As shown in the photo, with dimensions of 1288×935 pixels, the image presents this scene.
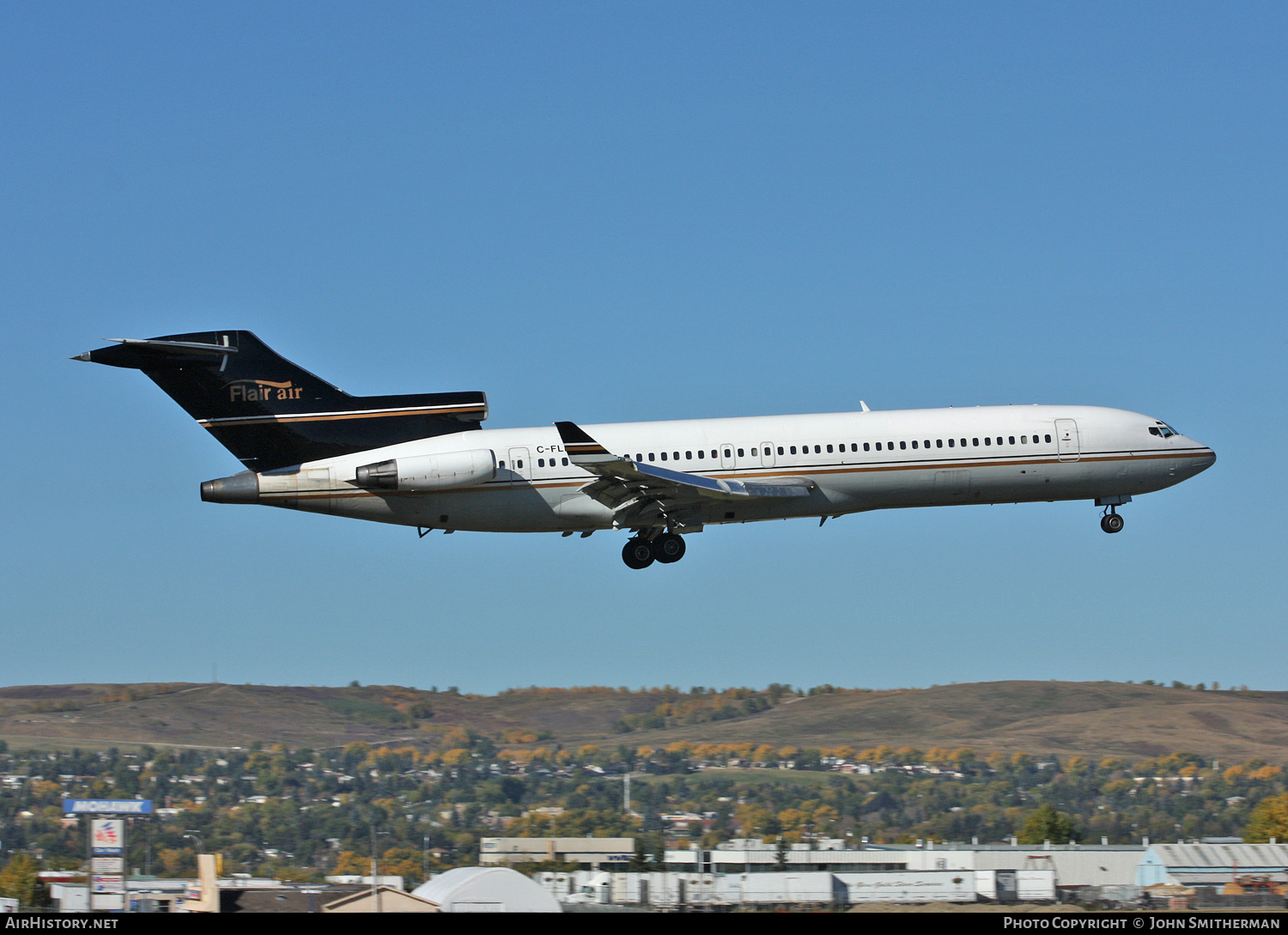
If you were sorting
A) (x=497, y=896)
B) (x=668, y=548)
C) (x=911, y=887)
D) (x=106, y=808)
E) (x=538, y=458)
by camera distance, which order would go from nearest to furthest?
(x=497, y=896) → (x=911, y=887) → (x=538, y=458) → (x=106, y=808) → (x=668, y=548)

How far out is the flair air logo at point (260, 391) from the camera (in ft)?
124

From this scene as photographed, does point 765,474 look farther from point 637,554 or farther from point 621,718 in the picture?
point 621,718

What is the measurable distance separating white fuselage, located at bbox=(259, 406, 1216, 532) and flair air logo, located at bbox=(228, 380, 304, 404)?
2.22 metres

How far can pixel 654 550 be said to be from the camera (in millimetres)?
38906

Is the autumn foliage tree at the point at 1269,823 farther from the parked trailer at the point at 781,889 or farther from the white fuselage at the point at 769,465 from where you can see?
the parked trailer at the point at 781,889

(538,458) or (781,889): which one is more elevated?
(538,458)

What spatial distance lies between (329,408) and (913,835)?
22574mm

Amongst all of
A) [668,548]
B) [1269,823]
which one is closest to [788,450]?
[668,548]

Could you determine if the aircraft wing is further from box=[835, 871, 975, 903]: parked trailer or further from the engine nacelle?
box=[835, 871, 975, 903]: parked trailer

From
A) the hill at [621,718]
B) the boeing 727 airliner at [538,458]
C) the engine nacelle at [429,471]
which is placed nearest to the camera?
the engine nacelle at [429,471]

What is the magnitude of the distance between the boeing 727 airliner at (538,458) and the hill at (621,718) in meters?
14.6

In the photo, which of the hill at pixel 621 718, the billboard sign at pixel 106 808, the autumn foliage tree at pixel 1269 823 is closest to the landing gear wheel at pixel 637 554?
the hill at pixel 621 718

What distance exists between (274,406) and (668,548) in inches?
459

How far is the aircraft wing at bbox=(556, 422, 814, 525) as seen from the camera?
115 feet
